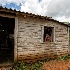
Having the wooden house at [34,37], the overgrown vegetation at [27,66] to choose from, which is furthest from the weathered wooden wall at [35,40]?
the overgrown vegetation at [27,66]

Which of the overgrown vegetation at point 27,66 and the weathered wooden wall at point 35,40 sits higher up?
the weathered wooden wall at point 35,40

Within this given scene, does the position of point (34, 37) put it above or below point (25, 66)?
above

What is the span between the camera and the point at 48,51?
48.2 ft

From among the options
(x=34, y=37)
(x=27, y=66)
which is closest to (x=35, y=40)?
(x=34, y=37)

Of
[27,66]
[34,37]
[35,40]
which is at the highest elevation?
[34,37]

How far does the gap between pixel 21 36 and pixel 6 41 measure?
9.42 metres


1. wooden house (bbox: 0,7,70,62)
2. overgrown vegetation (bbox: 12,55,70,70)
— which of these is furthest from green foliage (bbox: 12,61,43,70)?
wooden house (bbox: 0,7,70,62)

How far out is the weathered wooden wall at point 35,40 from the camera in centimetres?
1328

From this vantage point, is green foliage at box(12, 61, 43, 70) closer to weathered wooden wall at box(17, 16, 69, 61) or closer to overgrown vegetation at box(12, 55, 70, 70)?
overgrown vegetation at box(12, 55, 70, 70)

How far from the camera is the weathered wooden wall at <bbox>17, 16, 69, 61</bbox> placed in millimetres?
13281

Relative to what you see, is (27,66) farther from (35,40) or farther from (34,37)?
(34,37)

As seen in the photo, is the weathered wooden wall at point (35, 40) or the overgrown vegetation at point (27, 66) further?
the weathered wooden wall at point (35, 40)

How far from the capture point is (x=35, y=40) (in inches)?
549

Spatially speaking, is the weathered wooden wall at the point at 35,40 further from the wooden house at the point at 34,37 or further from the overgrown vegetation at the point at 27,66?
the overgrown vegetation at the point at 27,66
